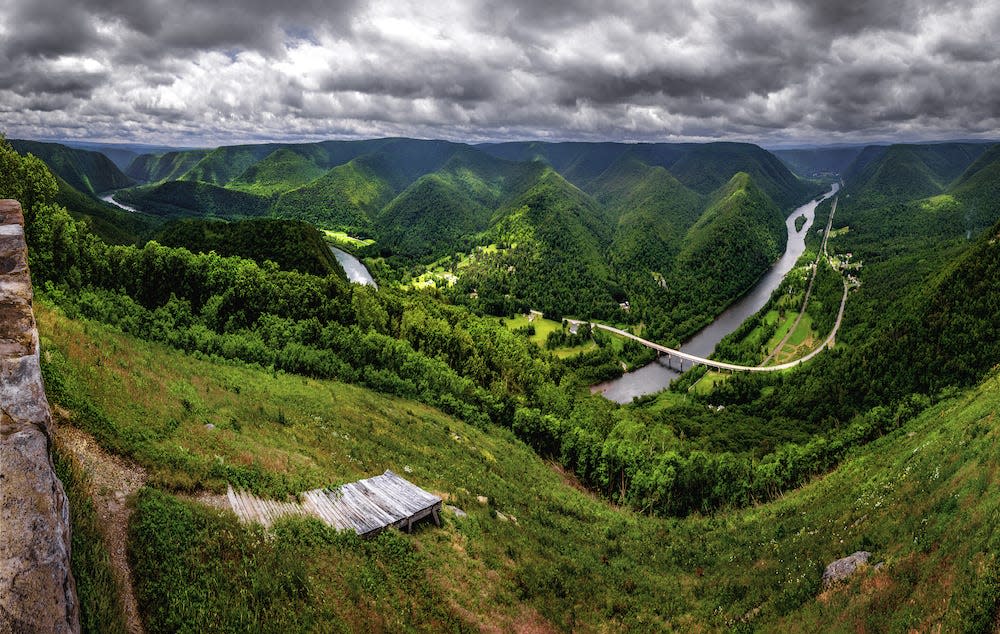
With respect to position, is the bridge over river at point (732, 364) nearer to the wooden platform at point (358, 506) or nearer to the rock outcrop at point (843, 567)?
the rock outcrop at point (843, 567)

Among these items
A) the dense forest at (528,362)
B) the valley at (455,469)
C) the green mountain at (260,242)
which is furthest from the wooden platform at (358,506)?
the green mountain at (260,242)

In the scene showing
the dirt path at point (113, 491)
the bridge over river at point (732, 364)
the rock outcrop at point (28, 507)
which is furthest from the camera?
the bridge over river at point (732, 364)

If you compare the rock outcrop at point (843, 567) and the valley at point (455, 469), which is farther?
the rock outcrop at point (843, 567)

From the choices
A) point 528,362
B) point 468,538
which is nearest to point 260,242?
point 528,362

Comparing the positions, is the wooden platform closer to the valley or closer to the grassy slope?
the valley

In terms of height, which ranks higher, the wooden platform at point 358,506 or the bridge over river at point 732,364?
the wooden platform at point 358,506

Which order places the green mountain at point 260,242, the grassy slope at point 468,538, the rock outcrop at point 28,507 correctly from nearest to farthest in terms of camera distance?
the rock outcrop at point 28,507 → the grassy slope at point 468,538 → the green mountain at point 260,242
